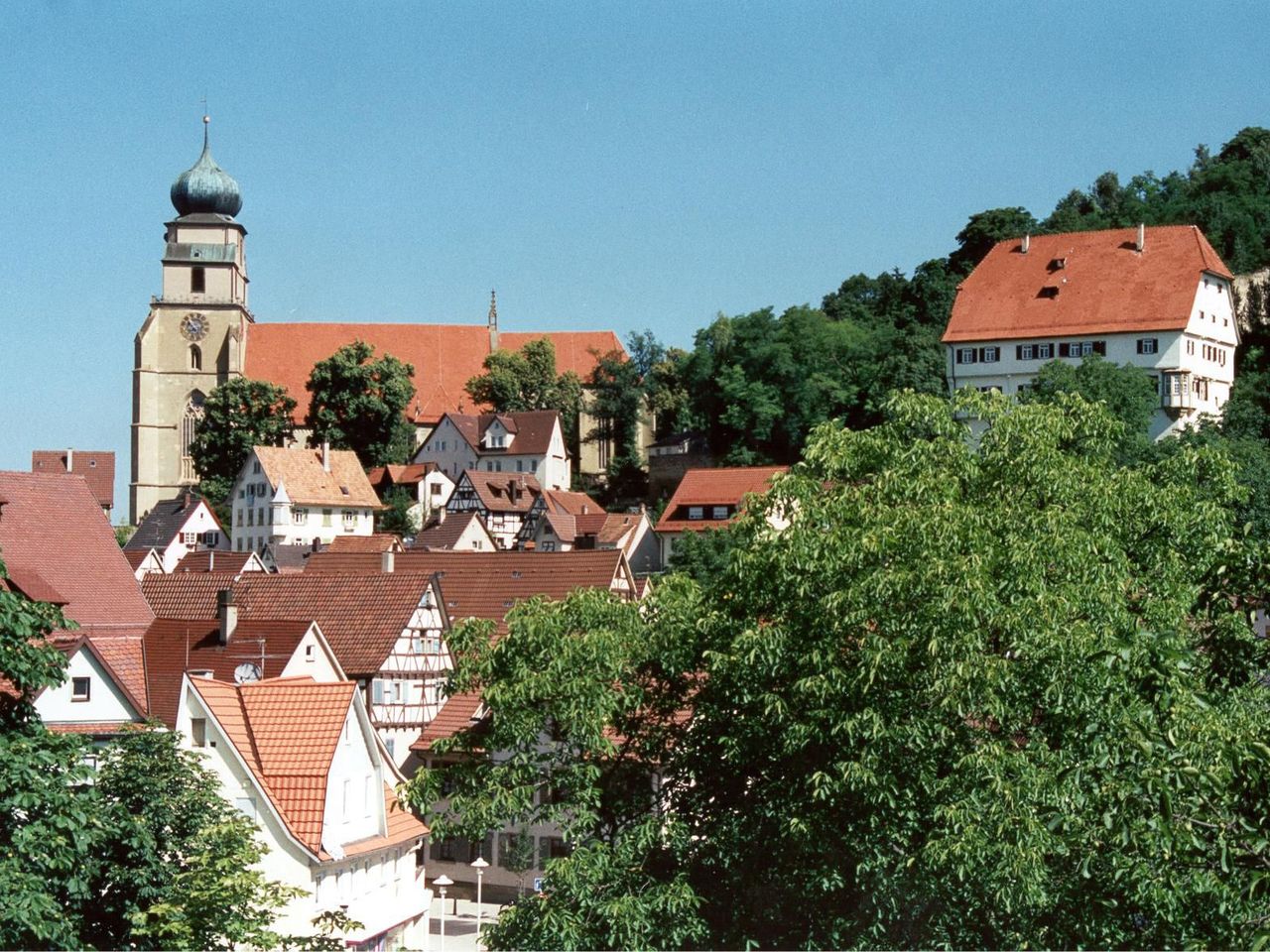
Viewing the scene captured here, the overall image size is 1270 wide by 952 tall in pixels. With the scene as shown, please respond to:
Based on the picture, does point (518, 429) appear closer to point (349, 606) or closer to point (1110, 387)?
point (1110, 387)

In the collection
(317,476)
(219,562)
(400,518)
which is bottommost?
(219,562)

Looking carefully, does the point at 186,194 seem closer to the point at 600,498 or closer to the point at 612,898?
the point at 600,498

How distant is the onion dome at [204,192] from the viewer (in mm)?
121750

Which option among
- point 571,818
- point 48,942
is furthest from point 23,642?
point 571,818

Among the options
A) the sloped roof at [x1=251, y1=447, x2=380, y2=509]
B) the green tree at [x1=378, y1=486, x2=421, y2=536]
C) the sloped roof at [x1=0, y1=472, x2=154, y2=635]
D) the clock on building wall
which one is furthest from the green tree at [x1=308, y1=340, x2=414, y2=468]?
the sloped roof at [x1=0, y1=472, x2=154, y2=635]

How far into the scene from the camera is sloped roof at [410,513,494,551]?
84.0m

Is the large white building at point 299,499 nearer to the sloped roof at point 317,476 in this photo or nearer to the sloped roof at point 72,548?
the sloped roof at point 317,476

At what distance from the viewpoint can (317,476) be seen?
95250 millimetres

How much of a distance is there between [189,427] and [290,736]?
313 ft

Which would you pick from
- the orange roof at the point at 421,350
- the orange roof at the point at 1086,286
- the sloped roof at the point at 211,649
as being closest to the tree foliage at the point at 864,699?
the sloped roof at the point at 211,649

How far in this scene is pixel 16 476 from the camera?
33.5 meters

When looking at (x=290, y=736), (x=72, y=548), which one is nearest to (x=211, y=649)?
(x=72, y=548)

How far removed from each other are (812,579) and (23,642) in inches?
370

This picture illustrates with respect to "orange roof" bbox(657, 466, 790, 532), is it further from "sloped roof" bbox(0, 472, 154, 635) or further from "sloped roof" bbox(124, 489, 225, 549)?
"sloped roof" bbox(0, 472, 154, 635)
